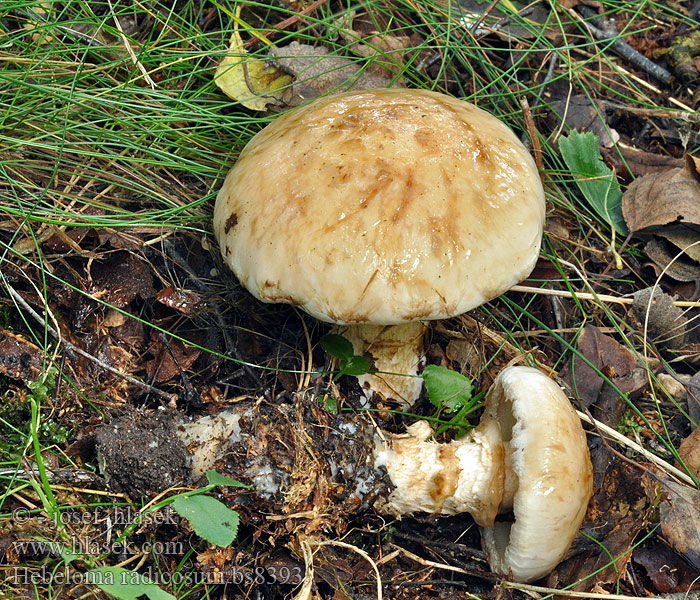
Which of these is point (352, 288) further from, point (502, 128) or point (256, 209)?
point (502, 128)

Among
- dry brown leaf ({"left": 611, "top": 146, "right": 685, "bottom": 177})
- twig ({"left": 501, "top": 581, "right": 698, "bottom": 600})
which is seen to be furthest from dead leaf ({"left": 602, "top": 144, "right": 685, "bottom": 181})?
twig ({"left": 501, "top": 581, "right": 698, "bottom": 600})

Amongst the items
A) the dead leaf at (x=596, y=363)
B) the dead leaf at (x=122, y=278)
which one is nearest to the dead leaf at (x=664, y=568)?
the dead leaf at (x=596, y=363)

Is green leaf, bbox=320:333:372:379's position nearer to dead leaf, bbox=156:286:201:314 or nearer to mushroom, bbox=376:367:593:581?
mushroom, bbox=376:367:593:581

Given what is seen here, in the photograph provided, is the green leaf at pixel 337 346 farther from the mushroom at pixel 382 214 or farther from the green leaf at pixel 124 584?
the green leaf at pixel 124 584

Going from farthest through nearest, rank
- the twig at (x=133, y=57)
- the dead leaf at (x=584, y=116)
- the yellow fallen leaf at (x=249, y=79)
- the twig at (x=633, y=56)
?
the twig at (x=633, y=56) → the dead leaf at (x=584, y=116) → the yellow fallen leaf at (x=249, y=79) → the twig at (x=133, y=57)

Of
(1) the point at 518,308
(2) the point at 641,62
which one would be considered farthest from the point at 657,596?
(2) the point at 641,62

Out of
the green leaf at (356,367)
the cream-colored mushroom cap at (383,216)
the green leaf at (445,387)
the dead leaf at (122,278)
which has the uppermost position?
the cream-colored mushroom cap at (383,216)
